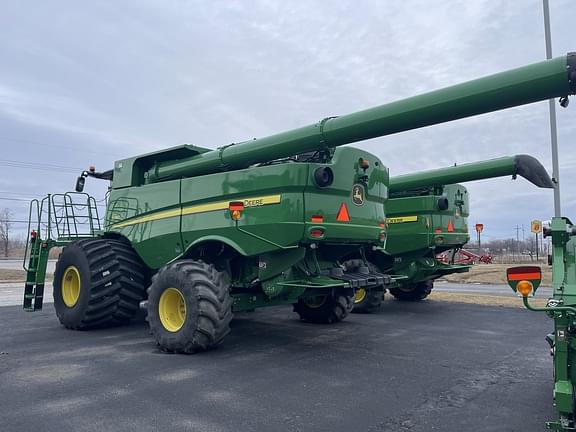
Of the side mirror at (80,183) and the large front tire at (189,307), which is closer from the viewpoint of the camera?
the large front tire at (189,307)

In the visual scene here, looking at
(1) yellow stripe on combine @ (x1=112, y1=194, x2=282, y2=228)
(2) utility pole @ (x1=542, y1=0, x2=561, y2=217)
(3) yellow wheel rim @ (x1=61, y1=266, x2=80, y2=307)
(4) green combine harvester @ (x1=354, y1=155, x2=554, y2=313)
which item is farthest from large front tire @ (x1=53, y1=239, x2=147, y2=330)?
(2) utility pole @ (x1=542, y1=0, x2=561, y2=217)

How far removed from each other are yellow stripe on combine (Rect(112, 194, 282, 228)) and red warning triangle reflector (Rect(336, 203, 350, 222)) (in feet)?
2.94

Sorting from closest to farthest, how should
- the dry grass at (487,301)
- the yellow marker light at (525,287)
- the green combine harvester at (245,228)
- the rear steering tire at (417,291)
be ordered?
the yellow marker light at (525,287)
the green combine harvester at (245,228)
the dry grass at (487,301)
the rear steering tire at (417,291)

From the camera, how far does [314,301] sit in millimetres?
9219

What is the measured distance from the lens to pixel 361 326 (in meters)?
9.06

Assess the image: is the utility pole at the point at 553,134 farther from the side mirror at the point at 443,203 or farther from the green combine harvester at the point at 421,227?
the side mirror at the point at 443,203

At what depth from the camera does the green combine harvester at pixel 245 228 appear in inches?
250

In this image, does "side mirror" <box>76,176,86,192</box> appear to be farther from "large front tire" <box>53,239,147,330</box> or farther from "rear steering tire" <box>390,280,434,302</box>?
"rear steering tire" <box>390,280,434,302</box>

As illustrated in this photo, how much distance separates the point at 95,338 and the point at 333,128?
4887mm

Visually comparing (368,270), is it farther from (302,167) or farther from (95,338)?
(95,338)

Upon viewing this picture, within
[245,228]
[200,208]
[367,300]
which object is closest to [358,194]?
[245,228]

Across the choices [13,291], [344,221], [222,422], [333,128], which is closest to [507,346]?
[344,221]

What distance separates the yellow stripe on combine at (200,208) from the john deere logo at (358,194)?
1.18 metres

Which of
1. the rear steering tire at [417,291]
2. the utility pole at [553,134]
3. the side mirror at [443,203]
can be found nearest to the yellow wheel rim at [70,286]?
the side mirror at [443,203]
